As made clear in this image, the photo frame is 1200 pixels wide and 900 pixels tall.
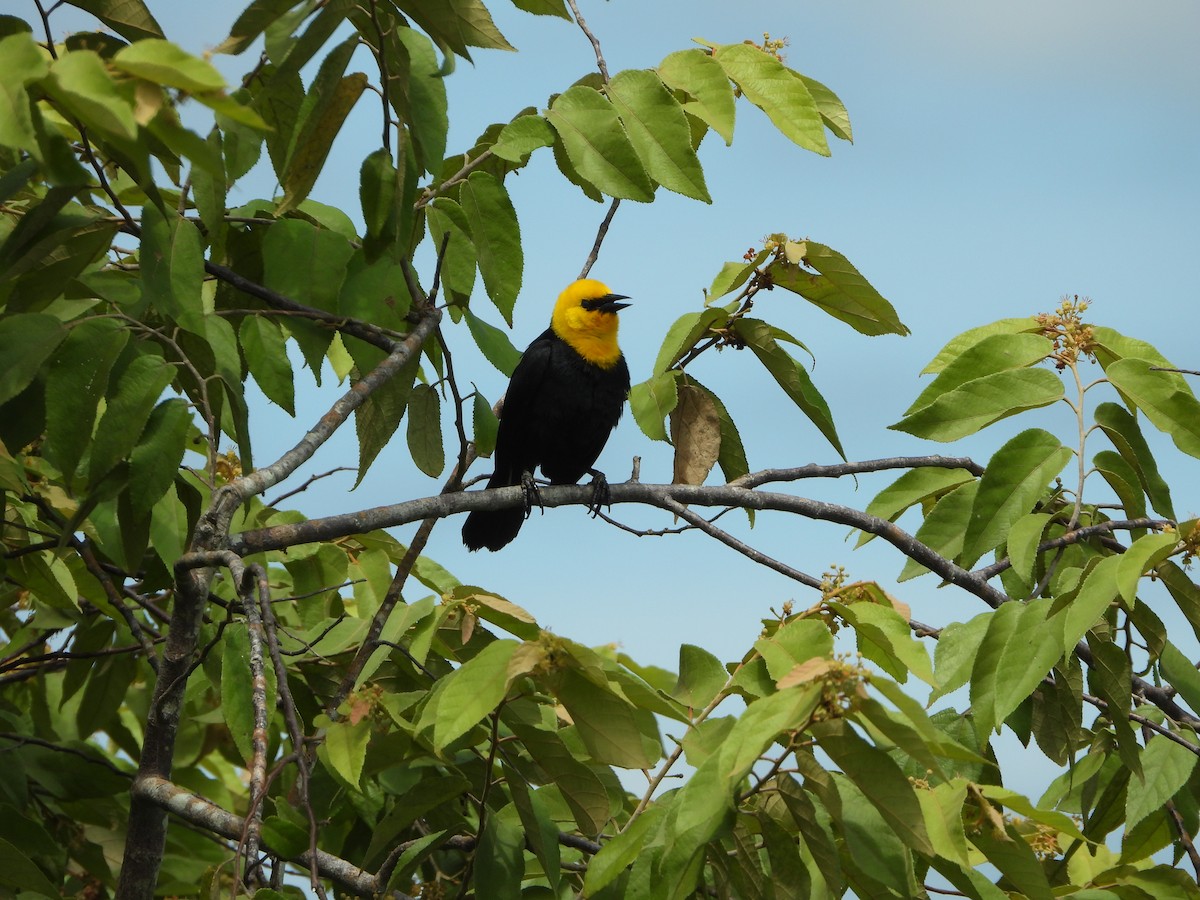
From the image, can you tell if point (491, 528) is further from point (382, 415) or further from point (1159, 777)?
point (1159, 777)

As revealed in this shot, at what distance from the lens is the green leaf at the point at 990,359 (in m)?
3.10

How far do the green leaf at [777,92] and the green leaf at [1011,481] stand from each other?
33.1 inches

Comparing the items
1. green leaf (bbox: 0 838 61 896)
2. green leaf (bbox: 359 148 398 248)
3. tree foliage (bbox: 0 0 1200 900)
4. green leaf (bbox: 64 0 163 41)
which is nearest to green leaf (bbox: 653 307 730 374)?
tree foliage (bbox: 0 0 1200 900)

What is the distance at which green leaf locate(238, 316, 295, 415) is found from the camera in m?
2.91

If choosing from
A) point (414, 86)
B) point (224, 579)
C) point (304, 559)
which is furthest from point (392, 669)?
point (414, 86)

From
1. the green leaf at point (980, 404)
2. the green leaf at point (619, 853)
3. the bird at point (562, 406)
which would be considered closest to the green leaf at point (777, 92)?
the green leaf at point (980, 404)

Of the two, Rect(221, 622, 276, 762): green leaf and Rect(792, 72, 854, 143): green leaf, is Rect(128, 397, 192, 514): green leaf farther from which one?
Rect(792, 72, 854, 143): green leaf

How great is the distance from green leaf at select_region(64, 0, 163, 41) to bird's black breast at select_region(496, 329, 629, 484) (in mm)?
2761

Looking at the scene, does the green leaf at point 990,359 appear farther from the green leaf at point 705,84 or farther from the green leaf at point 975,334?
the green leaf at point 705,84

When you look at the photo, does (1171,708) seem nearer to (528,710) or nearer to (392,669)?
(528,710)

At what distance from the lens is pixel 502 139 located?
119 inches

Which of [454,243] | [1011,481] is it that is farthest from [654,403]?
[1011,481]

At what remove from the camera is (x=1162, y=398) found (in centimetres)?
297

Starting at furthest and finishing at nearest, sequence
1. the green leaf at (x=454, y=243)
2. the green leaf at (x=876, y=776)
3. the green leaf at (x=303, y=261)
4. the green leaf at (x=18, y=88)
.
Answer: the green leaf at (x=454, y=243) → the green leaf at (x=303, y=261) → the green leaf at (x=876, y=776) → the green leaf at (x=18, y=88)
